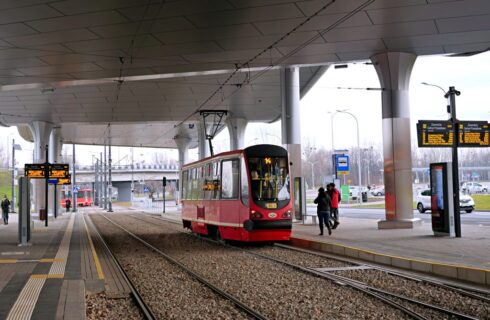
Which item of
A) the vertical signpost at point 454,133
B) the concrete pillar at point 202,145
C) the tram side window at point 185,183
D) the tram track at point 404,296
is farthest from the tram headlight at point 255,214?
the concrete pillar at point 202,145

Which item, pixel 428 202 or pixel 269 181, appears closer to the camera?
pixel 269 181

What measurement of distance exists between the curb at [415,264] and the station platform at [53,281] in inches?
245

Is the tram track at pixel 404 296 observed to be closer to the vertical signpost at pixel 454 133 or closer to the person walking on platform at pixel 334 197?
the vertical signpost at pixel 454 133

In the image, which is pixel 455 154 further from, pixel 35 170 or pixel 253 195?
pixel 35 170

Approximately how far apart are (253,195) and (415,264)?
628cm

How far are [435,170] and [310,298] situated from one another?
10.3m

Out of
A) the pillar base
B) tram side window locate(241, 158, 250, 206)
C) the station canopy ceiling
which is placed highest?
the station canopy ceiling

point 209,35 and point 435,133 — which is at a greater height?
point 209,35

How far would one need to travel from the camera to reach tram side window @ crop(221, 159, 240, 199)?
17984 millimetres

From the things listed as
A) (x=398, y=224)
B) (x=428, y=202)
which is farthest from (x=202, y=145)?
(x=398, y=224)

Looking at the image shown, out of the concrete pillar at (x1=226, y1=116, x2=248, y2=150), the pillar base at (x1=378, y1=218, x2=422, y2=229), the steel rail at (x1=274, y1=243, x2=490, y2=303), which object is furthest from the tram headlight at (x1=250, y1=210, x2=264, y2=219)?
the concrete pillar at (x1=226, y1=116, x2=248, y2=150)

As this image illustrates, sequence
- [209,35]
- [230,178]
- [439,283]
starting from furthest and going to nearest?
[209,35], [230,178], [439,283]

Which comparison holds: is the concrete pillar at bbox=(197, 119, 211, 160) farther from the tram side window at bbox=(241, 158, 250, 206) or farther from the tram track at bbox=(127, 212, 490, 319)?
the tram track at bbox=(127, 212, 490, 319)

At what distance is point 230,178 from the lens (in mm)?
18391
